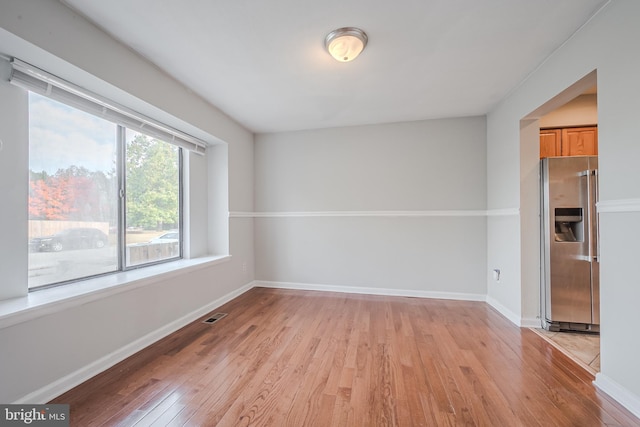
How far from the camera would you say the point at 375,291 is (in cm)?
358

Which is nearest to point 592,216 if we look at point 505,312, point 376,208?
point 505,312

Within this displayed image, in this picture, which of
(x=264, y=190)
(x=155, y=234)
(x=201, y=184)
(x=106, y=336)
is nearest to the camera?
(x=106, y=336)

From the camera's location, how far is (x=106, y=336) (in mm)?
1823

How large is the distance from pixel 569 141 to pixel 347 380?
3352 millimetres

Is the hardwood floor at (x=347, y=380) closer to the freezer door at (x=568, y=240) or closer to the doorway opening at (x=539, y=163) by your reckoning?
the doorway opening at (x=539, y=163)

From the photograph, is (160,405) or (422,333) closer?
(160,405)

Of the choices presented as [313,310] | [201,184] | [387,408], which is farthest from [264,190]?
[387,408]

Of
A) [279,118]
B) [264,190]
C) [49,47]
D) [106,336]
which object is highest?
[279,118]

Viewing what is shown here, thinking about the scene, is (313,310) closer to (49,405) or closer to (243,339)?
(243,339)

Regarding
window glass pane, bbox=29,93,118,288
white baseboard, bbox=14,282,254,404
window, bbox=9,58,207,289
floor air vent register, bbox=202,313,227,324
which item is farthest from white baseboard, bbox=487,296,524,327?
window glass pane, bbox=29,93,118,288

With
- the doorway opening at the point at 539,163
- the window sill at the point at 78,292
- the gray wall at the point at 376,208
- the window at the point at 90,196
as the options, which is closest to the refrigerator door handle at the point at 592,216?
the doorway opening at the point at 539,163

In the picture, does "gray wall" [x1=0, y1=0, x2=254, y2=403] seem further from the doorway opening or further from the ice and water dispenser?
the ice and water dispenser

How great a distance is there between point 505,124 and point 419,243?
5.60 feet

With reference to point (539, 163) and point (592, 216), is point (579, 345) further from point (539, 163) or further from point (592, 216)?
point (539, 163)
